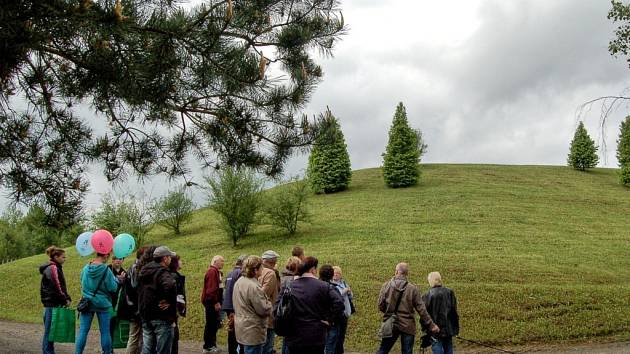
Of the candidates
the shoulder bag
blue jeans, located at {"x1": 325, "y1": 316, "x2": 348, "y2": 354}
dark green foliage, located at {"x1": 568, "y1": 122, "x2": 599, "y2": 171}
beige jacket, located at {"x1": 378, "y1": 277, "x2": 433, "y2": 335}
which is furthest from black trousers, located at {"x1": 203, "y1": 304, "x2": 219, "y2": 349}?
dark green foliage, located at {"x1": 568, "y1": 122, "x2": 599, "y2": 171}

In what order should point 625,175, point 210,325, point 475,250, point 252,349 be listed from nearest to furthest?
point 252,349 < point 210,325 < point 475,250 < point 625,175

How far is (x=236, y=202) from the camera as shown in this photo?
106 ft

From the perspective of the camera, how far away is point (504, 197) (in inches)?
1753

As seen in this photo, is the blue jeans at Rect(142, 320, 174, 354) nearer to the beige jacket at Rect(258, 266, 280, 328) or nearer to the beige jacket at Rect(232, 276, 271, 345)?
the beige jacket at Rect(232, 276, 271, 345)

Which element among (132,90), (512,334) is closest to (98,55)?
(132,90)

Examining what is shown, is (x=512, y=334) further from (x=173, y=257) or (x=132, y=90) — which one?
(x=132, y=90)

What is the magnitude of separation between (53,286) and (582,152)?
62.5 meters

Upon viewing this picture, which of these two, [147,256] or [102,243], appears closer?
[147,256]

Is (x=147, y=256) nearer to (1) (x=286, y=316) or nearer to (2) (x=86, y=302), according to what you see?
(2) (x=86, y=302)

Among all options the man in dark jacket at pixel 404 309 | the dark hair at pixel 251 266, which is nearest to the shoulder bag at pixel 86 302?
the dark hair at pixel 251 266

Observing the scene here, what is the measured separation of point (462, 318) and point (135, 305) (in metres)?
A: 10.5

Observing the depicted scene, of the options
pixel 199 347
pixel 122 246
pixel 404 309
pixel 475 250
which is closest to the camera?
pixel 404 309

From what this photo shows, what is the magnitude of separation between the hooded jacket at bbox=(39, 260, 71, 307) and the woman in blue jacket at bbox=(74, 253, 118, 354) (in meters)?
0.72

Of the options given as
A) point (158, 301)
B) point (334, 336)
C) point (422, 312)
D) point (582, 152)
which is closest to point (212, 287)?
point (334, 336)
